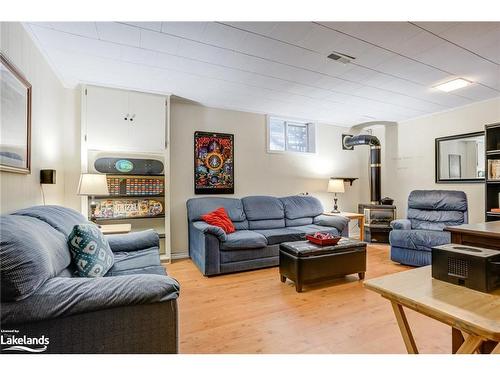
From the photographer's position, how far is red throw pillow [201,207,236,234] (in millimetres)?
3510

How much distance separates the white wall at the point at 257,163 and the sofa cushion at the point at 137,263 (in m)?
1.62

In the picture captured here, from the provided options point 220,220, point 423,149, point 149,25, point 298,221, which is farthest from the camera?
point 423,149

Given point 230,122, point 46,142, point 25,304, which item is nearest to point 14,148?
point 46,142

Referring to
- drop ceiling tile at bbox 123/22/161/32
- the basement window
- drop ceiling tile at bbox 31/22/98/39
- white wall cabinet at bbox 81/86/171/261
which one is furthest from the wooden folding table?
the basement window

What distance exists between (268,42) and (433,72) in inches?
78.9

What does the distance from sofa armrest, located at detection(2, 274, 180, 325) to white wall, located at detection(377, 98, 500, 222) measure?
479cm

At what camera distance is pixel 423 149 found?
4.67 meters

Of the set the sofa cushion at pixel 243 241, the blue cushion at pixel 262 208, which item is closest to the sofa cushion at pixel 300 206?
the blue cushion at pixel 262 208

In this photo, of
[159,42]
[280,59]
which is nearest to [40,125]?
[159,42]

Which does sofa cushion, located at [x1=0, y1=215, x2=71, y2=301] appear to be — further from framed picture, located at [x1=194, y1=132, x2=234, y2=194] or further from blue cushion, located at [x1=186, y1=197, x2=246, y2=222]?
framed picture, located at [x1=194, y1=132, x2=234, y2=194]

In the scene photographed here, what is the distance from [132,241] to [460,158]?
490cm

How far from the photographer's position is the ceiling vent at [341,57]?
8.29 feet

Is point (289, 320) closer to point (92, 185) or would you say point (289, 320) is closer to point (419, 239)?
point (419, 239)

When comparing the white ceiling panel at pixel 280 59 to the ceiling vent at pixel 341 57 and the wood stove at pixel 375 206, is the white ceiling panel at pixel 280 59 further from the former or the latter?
the wood stove at pixel 375 206
